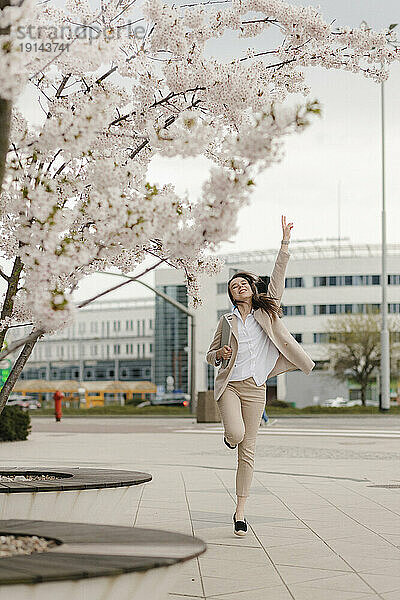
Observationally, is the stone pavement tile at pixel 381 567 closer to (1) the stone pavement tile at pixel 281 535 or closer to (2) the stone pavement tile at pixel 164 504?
(1) the stone pavement tile at pixel 281 535

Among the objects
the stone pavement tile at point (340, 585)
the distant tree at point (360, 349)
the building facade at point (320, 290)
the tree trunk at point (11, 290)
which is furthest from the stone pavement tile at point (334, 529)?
the building facade at point (320, 290)

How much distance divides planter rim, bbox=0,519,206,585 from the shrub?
17.8 m

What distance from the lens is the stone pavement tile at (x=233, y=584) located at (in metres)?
5.56

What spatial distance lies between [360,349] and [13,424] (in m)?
41.1

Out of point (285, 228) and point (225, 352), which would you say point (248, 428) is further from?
point (285, 228)

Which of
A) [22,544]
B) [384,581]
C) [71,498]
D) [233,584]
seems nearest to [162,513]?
[71,498]

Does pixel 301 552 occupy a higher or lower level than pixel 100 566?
lower

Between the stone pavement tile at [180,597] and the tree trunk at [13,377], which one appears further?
the tree trunk at [13,377]

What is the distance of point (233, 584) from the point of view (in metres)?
5.74

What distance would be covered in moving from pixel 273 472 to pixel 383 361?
103 feet

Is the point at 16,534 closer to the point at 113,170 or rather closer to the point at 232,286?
the point at 113,170

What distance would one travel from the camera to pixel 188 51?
22.8 ft

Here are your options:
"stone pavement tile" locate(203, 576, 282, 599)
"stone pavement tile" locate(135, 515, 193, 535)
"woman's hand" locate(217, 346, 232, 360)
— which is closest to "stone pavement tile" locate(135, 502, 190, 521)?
"stone pavement tile" locate(135, 515, 193, 535)

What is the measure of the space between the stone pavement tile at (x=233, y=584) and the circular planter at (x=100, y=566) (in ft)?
3.87
